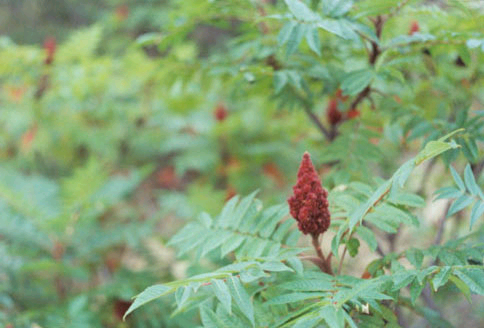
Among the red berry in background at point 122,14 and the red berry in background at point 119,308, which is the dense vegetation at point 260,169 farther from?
the red berry in background at point 122,14

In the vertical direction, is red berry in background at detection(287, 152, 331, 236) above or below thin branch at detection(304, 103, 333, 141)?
above

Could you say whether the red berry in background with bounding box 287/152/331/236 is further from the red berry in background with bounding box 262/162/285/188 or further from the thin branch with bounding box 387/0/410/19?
the red berry in background with bounding box 262/162/285/188

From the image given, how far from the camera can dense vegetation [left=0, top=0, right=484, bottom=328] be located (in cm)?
93

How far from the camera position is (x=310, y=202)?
0.96 m

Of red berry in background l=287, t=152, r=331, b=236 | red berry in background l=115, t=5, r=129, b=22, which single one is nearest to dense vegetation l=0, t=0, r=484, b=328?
red berry in background l=287, t=152, r=331, b=236

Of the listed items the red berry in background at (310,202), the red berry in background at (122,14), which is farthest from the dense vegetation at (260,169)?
the red berry in background at (122,14)

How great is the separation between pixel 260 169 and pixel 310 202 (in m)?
1.79

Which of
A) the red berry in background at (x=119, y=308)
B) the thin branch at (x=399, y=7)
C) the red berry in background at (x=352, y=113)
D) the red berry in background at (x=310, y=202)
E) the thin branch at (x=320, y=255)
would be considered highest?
the thin branch at (x=399, y=7)

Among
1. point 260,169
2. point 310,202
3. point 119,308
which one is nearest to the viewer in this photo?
point 310,202

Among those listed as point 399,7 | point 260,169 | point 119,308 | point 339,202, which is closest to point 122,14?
point 260,169

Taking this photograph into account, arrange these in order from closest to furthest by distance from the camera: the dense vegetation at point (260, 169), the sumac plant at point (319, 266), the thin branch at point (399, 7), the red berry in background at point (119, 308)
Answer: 1. the sumac plant at point (319, 266)
2. the dense vegetation at point (260, 169)
3. the thin branch at point (399, 7)
4. the red berry in background at point (119, 308)

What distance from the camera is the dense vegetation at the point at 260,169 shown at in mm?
931

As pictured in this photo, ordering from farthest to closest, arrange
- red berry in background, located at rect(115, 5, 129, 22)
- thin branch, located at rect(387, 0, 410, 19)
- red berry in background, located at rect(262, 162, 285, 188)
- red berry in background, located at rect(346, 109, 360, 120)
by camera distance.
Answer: red berry in background, located at rect(115, 5, 129, 22) < red berry in background, located at rect(262, 162, 285, 188) < red berry in background, located at rect(346, 109, 360, 120) < thin branch, located at rect(387, 0, 410, 19)

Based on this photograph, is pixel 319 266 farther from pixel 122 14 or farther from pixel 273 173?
pixel 122 14
